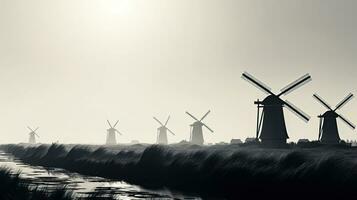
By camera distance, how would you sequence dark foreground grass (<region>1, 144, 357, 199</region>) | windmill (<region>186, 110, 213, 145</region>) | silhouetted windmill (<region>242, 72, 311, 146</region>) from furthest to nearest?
windmill (<region>186, 110, 213, 145</region>) → silhouetted windmill (<region>242, 72, 311, 146</region>) → dark foreground grass (<region>1, 144, 357, 199</region>)

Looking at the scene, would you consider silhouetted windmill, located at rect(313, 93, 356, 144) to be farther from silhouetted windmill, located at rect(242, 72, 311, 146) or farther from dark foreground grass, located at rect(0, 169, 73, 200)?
dark foreground grass, located at rect(0, 169, 73, 200)

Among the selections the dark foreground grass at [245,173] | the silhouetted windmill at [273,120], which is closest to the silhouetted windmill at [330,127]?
the silhouetted windmill at [273,120]

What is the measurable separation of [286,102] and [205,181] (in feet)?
162

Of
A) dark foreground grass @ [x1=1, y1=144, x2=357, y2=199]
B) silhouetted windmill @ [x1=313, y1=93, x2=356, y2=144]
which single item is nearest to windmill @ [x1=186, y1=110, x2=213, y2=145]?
silhouetted windmill @ [x1=313, y1=93, x2=356, y2=144]

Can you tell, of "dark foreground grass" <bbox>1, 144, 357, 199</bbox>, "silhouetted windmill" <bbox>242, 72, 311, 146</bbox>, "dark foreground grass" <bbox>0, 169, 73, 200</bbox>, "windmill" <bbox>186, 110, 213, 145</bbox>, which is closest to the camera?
"dark foreground grass" <bbox>0, 169, 73, 200</bbox>

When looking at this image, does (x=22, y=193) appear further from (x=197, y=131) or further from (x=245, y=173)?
(x=197, y=131)

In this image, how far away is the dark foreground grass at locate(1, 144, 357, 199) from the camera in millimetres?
24578

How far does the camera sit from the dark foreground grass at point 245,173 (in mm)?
24578

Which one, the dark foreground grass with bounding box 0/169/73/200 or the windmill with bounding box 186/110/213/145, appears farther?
the windmill with bounding box 186/110/213/145

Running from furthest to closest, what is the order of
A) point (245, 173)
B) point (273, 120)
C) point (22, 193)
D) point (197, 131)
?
point (197, 131)
point (273, 120)
point (245, 173)
point (22, 193)

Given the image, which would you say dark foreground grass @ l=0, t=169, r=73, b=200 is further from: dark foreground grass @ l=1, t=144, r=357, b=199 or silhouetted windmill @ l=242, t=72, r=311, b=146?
silhouetted windmill @ l=242, t=72, r=311, b=146

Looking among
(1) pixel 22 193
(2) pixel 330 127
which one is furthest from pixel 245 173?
(2) pixel 330 127

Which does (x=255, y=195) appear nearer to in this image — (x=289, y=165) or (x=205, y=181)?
(x=289, y=165)

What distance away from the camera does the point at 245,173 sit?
30.3 metres
